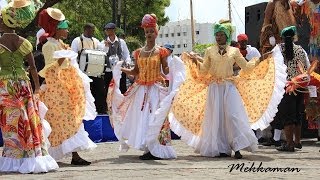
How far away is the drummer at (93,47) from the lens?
12133 millimetres

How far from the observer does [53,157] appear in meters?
7.99

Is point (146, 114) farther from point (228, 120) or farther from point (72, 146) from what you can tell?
point (72, 146)

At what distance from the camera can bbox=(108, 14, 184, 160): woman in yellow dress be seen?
8.48m

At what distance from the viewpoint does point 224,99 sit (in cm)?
883

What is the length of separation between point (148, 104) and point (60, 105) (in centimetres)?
130

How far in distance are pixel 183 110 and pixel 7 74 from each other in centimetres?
306

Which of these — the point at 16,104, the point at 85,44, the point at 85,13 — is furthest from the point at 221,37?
the point at 85,13

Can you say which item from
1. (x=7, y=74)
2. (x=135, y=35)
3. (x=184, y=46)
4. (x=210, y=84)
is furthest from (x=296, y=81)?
(x=184, y=46)

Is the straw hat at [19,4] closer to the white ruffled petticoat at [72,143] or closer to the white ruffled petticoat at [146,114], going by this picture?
Result: the white ruffled petticoat at [72,143]

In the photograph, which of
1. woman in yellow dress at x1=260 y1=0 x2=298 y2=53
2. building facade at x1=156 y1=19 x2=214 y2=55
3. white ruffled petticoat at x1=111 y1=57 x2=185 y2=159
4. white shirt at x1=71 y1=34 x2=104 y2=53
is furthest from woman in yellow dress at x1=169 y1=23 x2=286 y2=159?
building facade at x1=156 y1=19 x2=214 y2=55

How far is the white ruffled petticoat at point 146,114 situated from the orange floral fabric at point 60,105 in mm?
1004

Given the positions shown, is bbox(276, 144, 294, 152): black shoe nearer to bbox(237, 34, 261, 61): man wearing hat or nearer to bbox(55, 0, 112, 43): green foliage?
bbox(237, 34, 261, 61): man wearing hat

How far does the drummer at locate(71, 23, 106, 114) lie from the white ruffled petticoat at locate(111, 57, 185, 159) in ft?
10.1

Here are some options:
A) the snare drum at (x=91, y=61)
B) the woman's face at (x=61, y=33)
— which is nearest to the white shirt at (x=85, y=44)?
the snare drum at (x=91, y=61)
